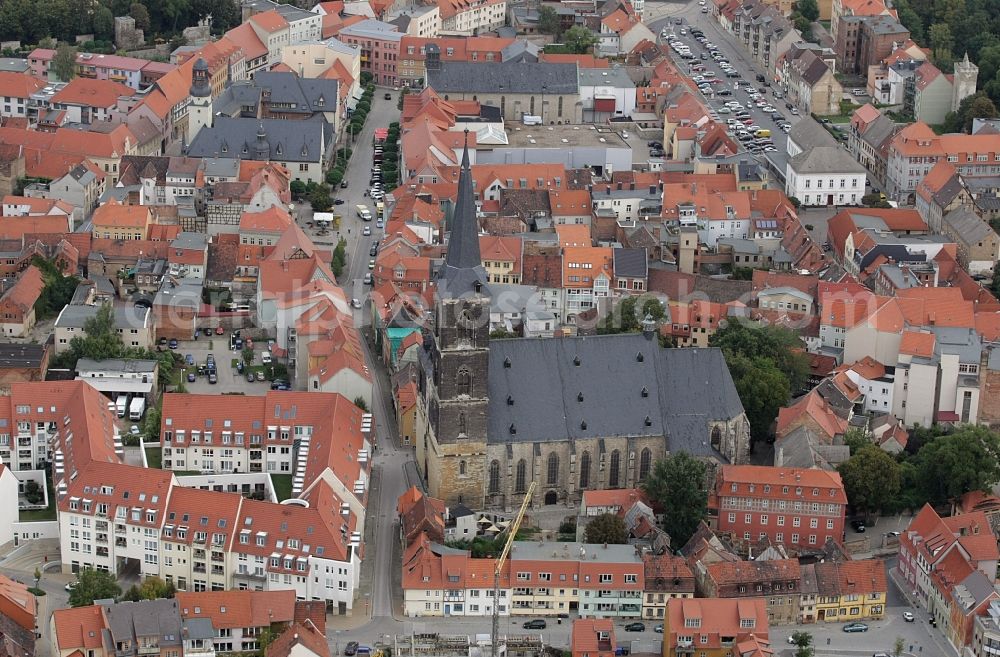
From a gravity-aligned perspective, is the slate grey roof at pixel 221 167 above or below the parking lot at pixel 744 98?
above

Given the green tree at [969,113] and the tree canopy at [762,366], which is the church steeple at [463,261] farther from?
the green tree at [969,113]

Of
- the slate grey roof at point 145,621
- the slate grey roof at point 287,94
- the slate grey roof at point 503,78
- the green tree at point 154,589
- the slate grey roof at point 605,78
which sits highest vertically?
the slate grey roof at point 145,621

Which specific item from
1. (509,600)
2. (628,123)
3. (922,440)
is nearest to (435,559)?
(509,600)

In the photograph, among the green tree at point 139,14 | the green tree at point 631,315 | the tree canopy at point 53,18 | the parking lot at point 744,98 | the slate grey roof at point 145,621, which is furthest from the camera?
the green tree at point 139,14

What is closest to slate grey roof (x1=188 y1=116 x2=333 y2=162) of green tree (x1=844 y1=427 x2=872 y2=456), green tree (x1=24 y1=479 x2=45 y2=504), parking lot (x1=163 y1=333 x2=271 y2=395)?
parking lot (x1=163 y1=333 x2=271 y2=395)

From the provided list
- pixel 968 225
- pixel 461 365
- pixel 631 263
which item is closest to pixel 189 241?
pixel 631 263

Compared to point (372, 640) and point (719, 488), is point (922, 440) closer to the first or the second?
point (719, 488)

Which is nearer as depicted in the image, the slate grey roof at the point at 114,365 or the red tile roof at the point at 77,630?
the red tile roof at the point at 77,630

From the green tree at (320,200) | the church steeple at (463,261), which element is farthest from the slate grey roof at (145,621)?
the green tree at (320,200)
